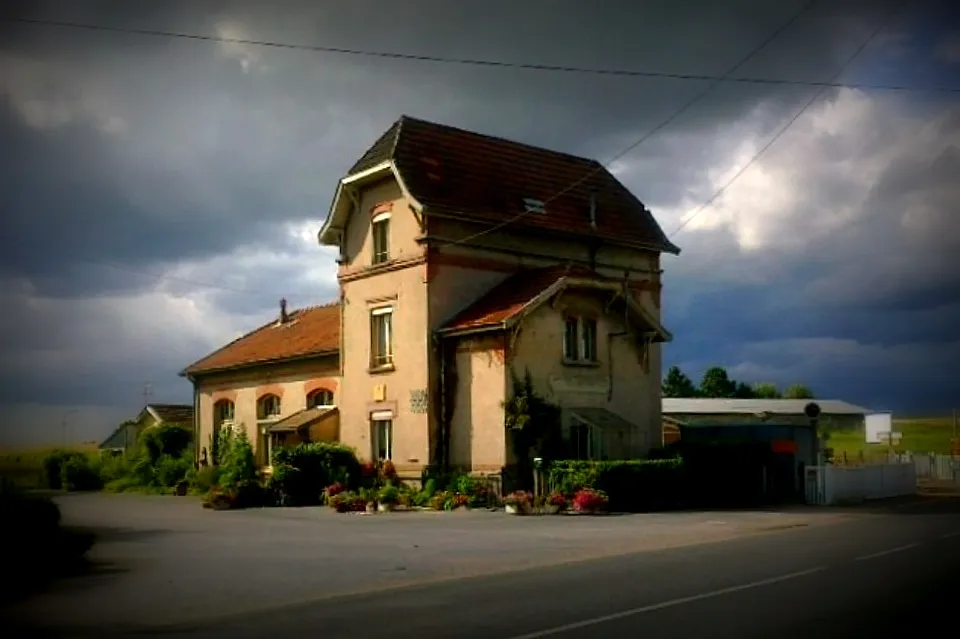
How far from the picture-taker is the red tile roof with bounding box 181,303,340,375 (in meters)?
39.6

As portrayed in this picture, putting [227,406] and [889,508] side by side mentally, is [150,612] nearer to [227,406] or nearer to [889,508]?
[889,508]

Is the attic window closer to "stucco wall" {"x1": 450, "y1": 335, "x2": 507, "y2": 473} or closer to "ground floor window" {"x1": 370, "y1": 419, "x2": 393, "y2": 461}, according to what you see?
"stucco wall" {"x1": 450, "y1": 335, "x2": 507, "y2": 473}

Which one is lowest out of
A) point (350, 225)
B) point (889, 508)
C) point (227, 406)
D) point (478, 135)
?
point (889, 508)

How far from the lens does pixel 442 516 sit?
2688 centimetres

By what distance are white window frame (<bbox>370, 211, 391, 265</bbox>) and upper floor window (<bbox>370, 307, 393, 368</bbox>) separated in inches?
67.7

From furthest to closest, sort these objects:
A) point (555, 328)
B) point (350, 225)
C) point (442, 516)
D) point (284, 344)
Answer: point (284, 344), point (350, 225), point (555, 328), point (442, 516)

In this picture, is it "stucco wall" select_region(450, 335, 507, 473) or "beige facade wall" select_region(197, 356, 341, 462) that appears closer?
"stucco wall" select_region(450, 335, 507, 473)

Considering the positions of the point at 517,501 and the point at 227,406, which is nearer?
the point at 517,501

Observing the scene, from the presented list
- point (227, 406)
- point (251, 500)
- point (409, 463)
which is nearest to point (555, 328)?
point (409, 463)

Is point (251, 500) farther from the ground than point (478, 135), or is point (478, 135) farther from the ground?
point (478, 135)

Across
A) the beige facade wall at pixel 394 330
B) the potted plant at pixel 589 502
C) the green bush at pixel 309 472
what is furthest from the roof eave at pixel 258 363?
the potted plant at pixel 589 502

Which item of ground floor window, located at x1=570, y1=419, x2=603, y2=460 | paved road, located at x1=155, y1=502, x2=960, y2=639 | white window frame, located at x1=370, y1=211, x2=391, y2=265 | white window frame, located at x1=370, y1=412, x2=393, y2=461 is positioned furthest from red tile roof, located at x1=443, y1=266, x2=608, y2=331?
paved road, located at x1=155, y1=502, x2=960, y2=639

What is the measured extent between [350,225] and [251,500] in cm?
1019

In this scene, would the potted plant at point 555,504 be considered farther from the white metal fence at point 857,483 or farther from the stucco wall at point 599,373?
the white metal fence at point 857,483
